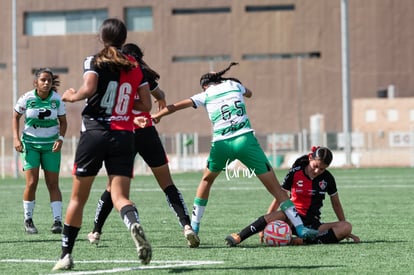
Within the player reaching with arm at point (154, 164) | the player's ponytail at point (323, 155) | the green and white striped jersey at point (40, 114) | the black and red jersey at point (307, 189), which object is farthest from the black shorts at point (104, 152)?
the green and white striped jersey at point (40, 114)

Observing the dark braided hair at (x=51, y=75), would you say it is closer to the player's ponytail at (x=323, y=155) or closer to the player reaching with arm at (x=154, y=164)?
the player reaching with arm at (x=154, y=164)

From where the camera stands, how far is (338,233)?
10906 mm

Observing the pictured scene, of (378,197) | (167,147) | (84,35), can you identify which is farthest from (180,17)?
(378,197)

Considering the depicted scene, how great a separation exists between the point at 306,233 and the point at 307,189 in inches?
22.4

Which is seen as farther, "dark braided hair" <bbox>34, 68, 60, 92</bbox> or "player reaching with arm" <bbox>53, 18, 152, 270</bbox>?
"dark braided hair" <bbox>34, 68, 60, 92</bbox>

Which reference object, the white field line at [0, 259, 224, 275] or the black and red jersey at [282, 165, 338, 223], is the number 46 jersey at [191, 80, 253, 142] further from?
the white field line at [0, 259, 224, 275]

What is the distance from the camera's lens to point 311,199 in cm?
1117

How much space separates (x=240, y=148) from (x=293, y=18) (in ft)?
177

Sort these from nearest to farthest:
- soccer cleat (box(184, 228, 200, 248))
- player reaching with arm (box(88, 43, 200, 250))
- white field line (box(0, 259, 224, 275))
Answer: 1. white field line (box(0, 259, 224, 275))
2. soccer cleat (box(184, 228, 200, 248))
3. player reaching with arm (box(88, 43, 200, 250))

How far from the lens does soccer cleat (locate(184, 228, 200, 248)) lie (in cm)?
1053

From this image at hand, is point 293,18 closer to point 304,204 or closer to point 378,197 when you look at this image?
point 378,197

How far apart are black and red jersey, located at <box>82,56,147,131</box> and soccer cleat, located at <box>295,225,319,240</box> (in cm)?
273

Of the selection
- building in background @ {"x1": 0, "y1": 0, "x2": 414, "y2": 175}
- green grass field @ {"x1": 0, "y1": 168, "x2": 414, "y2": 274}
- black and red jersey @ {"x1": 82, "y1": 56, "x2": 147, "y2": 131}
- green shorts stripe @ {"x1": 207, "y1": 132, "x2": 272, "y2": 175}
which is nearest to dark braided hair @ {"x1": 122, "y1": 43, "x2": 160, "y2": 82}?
green shorts stripe @ {"x1": 207, "y1": 132, "x2": 272, "y2": 175}

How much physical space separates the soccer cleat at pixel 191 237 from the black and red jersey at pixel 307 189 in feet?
4.16
